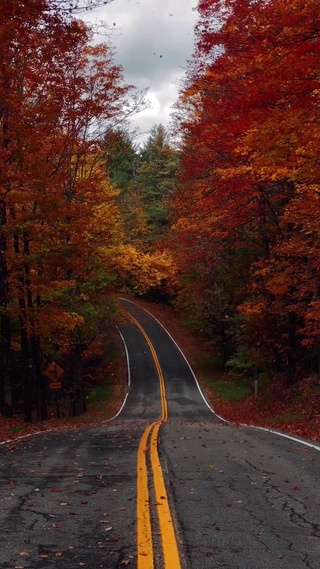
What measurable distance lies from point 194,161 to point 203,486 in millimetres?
19439

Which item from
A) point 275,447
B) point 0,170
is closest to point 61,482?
point 275,447

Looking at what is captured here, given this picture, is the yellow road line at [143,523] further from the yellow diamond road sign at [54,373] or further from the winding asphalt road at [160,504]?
the yellow diamond road sign at [54,373]

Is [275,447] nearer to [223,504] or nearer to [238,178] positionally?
[223,504]

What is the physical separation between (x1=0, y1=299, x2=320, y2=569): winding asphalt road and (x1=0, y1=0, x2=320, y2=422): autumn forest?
21.5ft

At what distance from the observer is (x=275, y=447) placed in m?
10.9

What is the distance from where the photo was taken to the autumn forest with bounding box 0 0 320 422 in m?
11.6

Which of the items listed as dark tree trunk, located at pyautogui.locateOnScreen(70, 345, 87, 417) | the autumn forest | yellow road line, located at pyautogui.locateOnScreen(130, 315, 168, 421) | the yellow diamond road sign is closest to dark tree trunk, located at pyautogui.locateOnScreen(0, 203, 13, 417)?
the autumn forest

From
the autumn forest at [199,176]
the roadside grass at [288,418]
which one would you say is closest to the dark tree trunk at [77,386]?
the autumn forest at [199,176]

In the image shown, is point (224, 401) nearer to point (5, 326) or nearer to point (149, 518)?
point (5, 326)

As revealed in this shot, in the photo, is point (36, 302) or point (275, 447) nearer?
point (275, 447)

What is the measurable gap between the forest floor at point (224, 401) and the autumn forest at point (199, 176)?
115 centimetres

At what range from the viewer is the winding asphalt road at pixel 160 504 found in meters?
4.33

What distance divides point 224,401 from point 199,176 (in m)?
13.6

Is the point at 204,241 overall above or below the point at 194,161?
below
